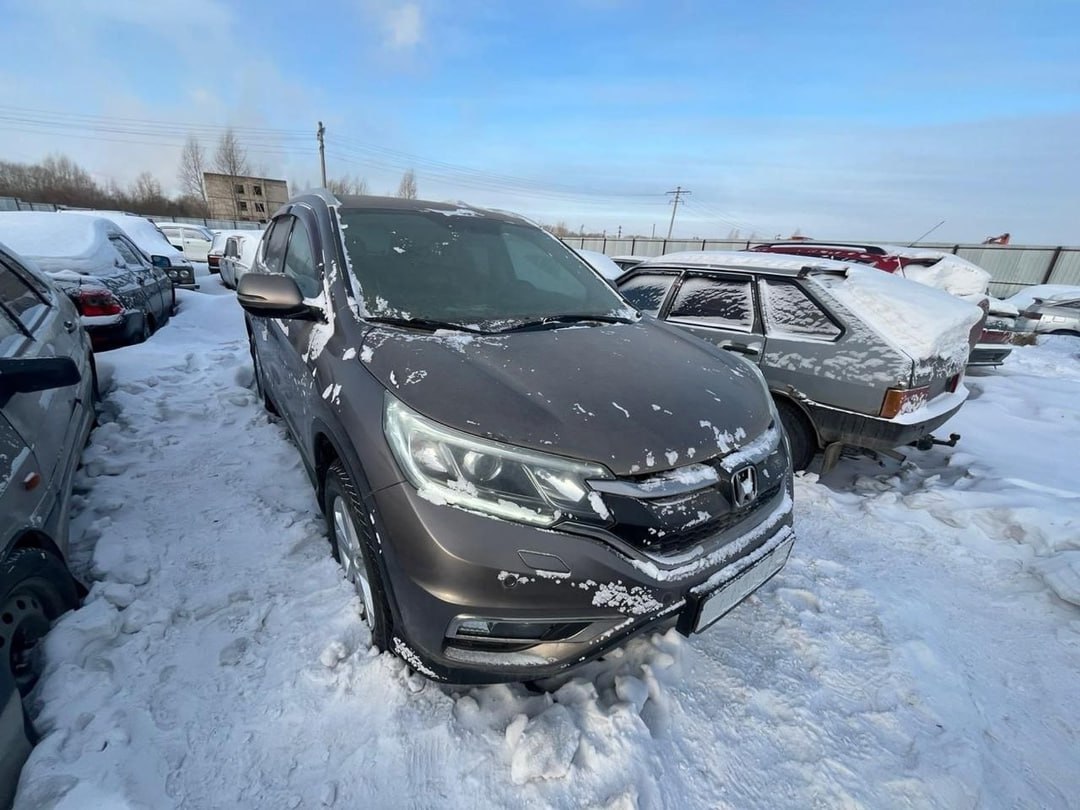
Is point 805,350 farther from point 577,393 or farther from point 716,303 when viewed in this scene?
point 577,393

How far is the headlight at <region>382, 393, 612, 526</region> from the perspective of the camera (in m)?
1.45

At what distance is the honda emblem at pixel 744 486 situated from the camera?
168 centimetres

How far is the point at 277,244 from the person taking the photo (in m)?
3.38

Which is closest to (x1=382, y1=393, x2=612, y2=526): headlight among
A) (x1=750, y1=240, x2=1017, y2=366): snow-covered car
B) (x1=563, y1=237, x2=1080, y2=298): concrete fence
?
(x1=750, y1=240, x2=1017, y2=366): snow-covered car

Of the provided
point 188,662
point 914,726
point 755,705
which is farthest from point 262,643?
point 914,726

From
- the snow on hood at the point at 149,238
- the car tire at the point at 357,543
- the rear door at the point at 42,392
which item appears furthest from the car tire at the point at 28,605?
the snow on hood at the point at 149,238

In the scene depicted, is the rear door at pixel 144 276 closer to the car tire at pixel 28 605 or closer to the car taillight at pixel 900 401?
the car tire at pixel 28 605

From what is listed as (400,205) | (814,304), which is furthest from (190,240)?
(814,304)

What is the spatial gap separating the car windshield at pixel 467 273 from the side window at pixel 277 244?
827mm

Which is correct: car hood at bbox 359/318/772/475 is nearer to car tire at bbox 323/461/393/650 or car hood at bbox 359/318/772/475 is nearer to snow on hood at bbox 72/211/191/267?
car tire at bbox 323/461/393/650

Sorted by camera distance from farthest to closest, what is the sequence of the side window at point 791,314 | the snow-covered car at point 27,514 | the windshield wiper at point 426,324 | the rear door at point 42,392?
the side window at point 791,314 < the windshield wiper at point 426,324 < the rear door at point 42,392 < the snow-covered car at point 27,514

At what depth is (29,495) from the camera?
1.65 metres

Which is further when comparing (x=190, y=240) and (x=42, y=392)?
(x=190, y=240)

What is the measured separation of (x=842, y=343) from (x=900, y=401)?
506 millimetres
